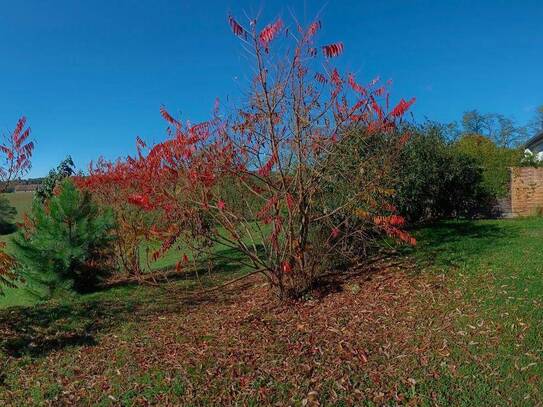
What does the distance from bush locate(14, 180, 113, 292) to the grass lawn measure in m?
1.49

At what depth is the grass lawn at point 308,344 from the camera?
353cm

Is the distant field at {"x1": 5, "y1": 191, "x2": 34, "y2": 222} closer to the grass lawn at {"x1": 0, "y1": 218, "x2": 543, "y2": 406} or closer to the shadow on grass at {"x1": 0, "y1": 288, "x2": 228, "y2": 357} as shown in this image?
the shadow on grass at {"x1": 0, "y1": 288, "x2": 228, "y2": 357}

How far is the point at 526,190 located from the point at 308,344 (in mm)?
12756

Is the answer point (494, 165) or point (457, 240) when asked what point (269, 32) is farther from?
point (494, 165)

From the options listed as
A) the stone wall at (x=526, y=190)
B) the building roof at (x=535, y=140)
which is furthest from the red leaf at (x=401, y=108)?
the building roof at (x=535, y=140)

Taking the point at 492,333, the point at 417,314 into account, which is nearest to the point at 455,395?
the point at 492,333

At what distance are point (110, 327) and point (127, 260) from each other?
330 cm

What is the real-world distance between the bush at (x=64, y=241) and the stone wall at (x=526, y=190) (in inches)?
485

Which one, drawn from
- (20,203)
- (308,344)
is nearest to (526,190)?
(308,344)

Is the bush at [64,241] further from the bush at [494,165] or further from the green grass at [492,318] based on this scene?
the bush at [494,165]

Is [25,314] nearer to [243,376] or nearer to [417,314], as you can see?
[243,376]

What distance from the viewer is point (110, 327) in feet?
17.6

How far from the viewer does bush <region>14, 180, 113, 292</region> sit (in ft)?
26.2

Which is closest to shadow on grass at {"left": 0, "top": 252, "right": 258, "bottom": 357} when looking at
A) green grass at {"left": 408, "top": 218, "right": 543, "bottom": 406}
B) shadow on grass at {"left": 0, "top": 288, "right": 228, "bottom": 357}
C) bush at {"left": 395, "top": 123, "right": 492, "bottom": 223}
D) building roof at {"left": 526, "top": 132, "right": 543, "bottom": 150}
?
shadow on grass at {"left": 0, "top": 288, "right": 228, "bottom": 357}
